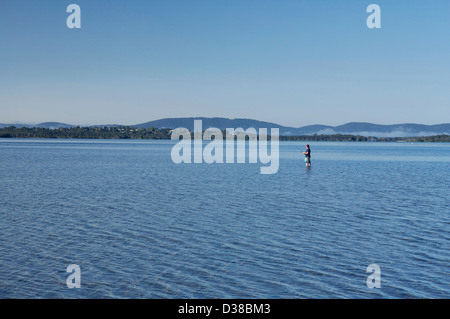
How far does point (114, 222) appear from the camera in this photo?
68.9 ft

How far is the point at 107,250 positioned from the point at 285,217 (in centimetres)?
952

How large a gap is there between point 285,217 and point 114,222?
26.5ft

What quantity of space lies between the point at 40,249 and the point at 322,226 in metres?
11.5

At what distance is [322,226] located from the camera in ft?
66.3

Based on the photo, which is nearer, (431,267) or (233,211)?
(431,267)
